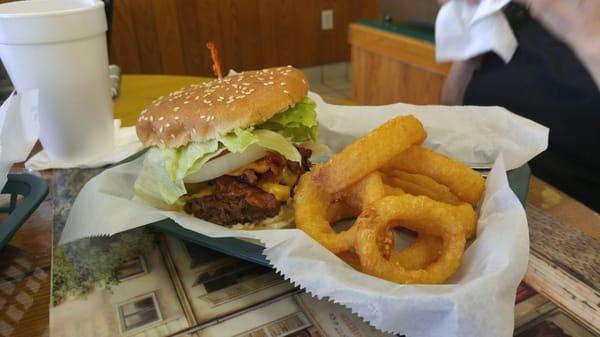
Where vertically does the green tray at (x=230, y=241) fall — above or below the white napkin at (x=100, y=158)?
above

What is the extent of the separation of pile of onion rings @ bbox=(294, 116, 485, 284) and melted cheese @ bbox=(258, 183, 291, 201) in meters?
0.08

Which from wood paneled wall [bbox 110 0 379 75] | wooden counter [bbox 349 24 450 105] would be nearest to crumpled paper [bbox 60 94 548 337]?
wooden counter [bbox 349 24 450 105]

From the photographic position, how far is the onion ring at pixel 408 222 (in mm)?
698

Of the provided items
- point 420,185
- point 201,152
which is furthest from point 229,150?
point 420,185

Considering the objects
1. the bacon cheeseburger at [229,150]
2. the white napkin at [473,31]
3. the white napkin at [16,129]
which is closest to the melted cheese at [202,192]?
the bacon cheeseburger at [229,150]

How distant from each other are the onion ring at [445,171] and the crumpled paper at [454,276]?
0.10ft

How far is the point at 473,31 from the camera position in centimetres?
157

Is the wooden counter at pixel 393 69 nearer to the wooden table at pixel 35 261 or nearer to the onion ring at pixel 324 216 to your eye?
the wooden table at pixel 35 261

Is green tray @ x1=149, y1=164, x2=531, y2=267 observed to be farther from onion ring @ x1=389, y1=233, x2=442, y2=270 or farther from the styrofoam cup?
the styrofoam cup

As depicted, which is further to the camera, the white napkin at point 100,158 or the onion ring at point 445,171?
the white napkin at point 100,158

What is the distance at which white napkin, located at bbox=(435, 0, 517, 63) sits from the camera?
1509 mm

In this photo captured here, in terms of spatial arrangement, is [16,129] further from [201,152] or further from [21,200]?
[201,152]

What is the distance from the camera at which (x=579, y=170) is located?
133 centimetres

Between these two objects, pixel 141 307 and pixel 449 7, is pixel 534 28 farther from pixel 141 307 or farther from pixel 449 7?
pixel 141 307
